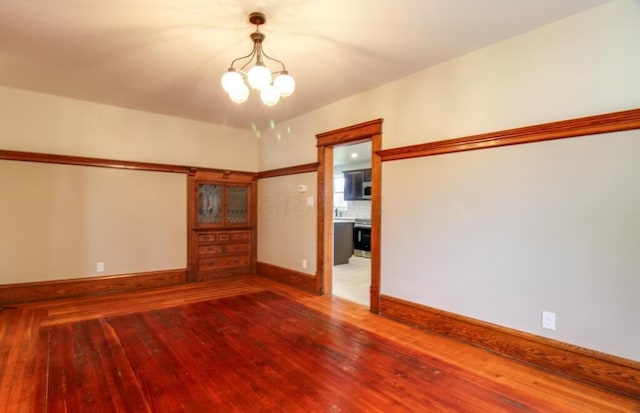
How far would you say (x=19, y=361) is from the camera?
2.40 metres

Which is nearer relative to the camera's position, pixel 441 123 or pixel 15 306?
pixel 441 123

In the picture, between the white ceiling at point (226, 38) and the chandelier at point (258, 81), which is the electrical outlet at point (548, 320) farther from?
the chandelier at point (258, 81)

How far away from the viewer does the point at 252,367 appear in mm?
2371

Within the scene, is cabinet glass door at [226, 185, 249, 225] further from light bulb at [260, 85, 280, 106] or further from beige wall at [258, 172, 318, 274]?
light bulb at [260, 85, 280, 106]

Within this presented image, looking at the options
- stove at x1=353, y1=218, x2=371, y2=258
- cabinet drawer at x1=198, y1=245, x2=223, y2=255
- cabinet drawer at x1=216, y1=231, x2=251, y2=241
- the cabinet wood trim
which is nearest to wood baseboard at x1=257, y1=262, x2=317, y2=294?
cabinet drawer at x1=216, y1=231, x2=251, y2=241

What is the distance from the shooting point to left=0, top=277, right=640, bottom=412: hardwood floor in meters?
1.95

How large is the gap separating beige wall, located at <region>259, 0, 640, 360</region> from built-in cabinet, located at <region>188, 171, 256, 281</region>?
Result: 2.94 meters

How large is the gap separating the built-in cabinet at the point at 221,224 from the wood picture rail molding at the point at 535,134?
3.24 meters

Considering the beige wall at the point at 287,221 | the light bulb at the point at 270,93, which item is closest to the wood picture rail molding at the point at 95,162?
the beige wall at the point at 287,221

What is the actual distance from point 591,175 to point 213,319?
357 cm

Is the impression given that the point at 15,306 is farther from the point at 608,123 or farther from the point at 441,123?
the point at 608,123

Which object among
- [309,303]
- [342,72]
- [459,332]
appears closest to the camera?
[459,332]

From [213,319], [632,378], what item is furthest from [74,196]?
[632,378]

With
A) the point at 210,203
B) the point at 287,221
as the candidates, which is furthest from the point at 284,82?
the point at 210,203
